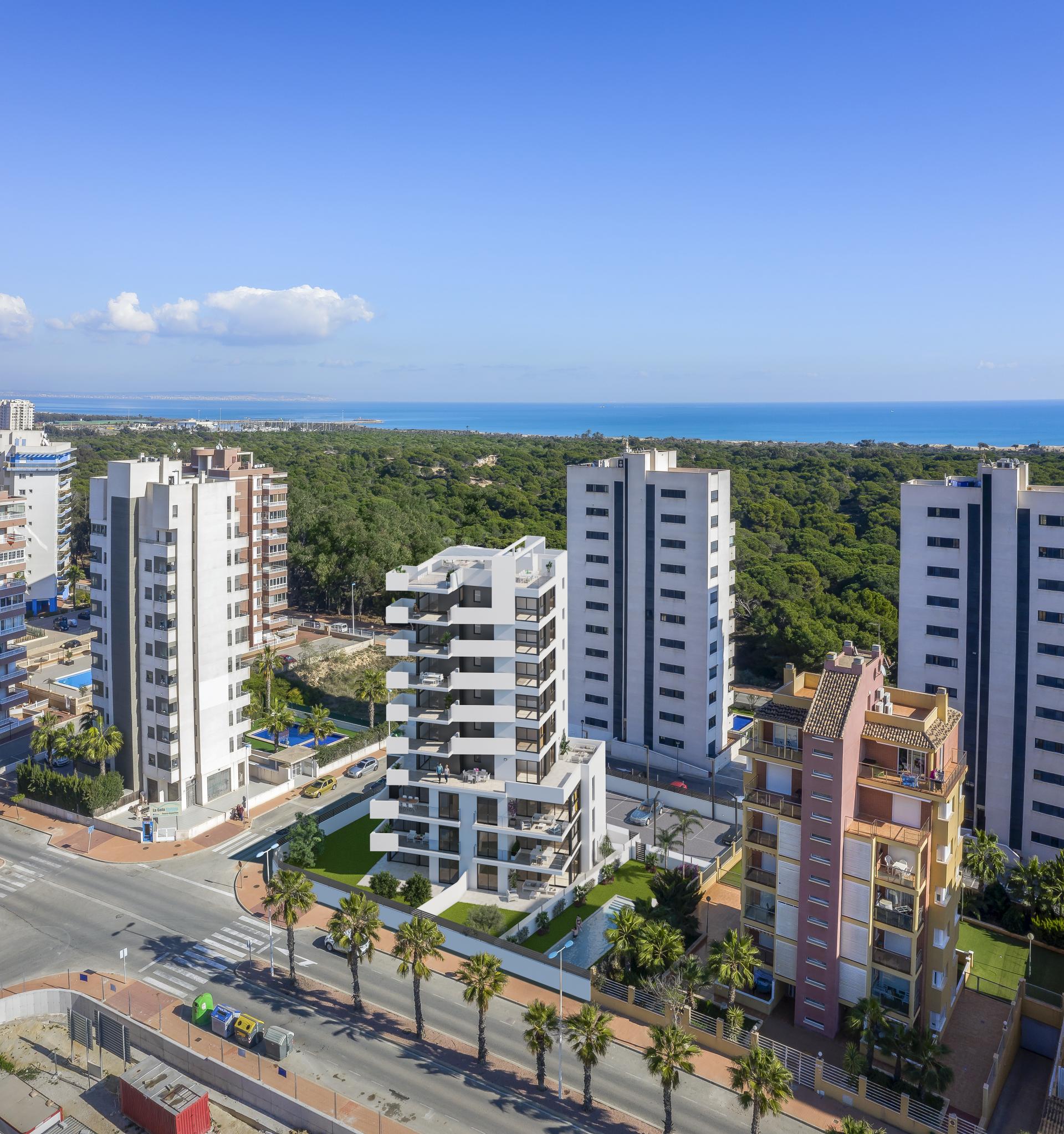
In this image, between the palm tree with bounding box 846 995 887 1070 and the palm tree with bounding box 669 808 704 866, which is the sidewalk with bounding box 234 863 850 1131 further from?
the palm tree with bounding box 669 808 704 866

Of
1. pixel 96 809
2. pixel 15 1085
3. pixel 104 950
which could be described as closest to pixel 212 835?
pixel 96 809

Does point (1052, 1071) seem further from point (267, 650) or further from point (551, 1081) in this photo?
point (267, 650)

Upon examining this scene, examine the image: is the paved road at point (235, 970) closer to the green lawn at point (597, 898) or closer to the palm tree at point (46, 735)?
the palm tree at point (46, 735)

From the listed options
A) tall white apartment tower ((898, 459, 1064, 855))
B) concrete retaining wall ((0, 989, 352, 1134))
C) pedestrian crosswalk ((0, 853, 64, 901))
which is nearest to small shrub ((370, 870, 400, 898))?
concrete retaining wall ((0, 989, 352, 1134))

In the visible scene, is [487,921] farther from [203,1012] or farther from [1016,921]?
[1016,921]

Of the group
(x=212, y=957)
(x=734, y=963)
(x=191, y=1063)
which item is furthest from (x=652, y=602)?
(x=191, y=1063)

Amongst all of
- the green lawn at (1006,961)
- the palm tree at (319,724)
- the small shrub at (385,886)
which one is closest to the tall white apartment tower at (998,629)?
the green lawn at (1006,961)
